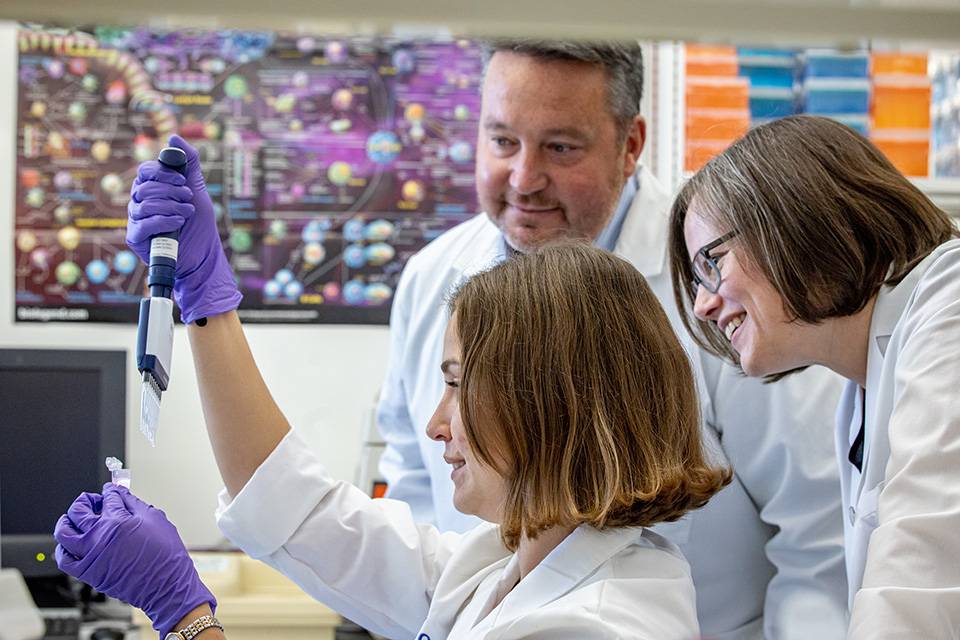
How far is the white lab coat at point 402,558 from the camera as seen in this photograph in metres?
1.14

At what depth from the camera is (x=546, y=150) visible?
1.68 meters

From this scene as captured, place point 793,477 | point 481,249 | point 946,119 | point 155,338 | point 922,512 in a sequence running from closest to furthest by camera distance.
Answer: point 922,512 < point 155,338 < point 793,477 < point 481,249 < point 946,119

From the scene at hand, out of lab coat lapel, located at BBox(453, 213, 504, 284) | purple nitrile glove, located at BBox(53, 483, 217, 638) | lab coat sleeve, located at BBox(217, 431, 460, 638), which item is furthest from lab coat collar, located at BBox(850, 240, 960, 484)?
purple nitrile glove, located at BBox(53, 483, 217, 638)

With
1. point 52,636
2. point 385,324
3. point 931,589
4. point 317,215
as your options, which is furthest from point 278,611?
point 931,589

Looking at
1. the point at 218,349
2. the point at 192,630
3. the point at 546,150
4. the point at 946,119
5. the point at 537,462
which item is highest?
the point at 946,119

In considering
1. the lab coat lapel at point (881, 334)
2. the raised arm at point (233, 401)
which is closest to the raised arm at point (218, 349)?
the raised arm at point (233, 401)

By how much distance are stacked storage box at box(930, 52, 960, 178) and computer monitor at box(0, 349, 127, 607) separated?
204 centimetres

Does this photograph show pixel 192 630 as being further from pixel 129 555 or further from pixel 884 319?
pixel 884 319

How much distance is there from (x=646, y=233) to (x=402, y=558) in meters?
0.69

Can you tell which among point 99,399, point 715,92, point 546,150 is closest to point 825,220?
point 546,150

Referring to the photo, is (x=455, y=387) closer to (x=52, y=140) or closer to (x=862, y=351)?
(x=862, y=351)

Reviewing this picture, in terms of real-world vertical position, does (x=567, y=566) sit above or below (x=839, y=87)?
below

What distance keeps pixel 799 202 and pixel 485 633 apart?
0.59m

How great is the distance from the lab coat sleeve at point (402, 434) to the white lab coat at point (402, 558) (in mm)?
342
